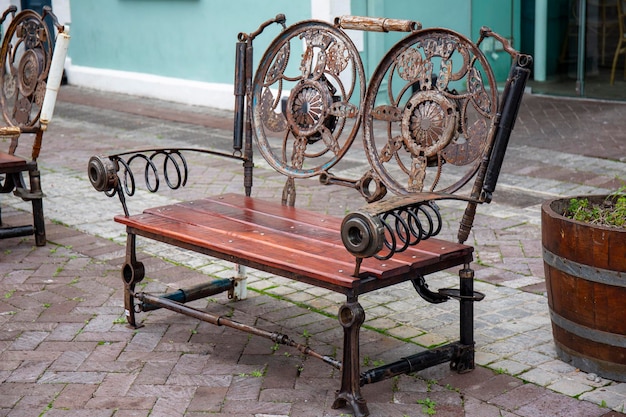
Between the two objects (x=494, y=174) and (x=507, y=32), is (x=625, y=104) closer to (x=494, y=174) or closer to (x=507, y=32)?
(x=507, y=32)

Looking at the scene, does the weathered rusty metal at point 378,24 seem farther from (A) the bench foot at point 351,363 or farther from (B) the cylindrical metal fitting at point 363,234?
(A) the bench foot at point 351,363

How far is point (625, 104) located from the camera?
991 centimetres

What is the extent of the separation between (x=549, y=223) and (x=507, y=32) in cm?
820

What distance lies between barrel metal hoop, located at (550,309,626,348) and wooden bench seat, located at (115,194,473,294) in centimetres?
43

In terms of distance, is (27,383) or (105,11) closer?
(27,383)

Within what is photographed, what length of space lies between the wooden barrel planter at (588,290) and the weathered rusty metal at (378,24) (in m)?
0.89

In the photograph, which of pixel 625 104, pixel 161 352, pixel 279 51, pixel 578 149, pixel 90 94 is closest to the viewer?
pixel 161 352

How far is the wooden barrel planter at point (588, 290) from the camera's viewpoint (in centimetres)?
335

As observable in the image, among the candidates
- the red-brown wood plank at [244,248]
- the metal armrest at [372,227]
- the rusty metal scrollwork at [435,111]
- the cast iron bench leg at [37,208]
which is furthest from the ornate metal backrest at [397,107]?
the cast iron bench leg at [37,208]

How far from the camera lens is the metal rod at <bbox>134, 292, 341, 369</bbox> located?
3.56 m

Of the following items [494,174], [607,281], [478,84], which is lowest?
[607,281]

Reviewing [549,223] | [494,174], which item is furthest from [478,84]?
[549,223]

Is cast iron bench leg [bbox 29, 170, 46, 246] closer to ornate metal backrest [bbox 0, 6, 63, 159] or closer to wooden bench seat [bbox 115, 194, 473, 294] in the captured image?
ornate metal backrest [bbox 0, 6, 63, 159]

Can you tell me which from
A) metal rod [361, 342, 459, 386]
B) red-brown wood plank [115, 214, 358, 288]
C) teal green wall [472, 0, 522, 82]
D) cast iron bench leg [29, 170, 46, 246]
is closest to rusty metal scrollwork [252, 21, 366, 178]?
red-brown wood plank [115, 214, 358, 288]
